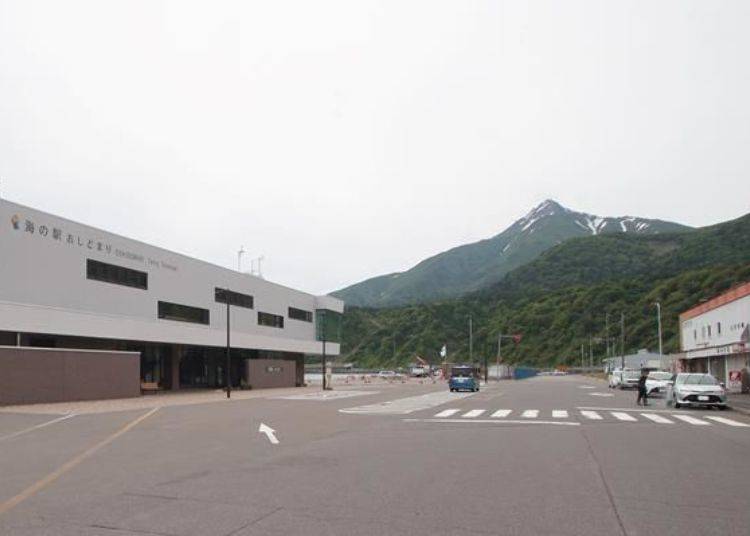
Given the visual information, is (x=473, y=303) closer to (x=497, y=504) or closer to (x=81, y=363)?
(x=81, y=363)

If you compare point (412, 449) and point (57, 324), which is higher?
point (57, 324)

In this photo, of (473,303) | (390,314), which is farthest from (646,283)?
(390,314)

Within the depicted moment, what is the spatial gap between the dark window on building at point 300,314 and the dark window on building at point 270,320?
8.55 ft

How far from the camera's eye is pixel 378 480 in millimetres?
10523

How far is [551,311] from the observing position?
528ft

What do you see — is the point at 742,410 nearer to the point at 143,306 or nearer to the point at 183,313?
the point at 143,306

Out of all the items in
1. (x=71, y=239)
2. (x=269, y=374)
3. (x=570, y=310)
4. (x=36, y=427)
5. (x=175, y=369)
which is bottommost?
(x=36, y=427)

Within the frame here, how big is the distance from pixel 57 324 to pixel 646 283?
5445 inches

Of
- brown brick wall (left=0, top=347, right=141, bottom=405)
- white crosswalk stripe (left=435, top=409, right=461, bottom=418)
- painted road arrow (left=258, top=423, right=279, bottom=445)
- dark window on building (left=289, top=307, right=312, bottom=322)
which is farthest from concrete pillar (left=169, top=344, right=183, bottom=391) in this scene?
painted road arrow (left=258, top=423, right=279, bottom=445)

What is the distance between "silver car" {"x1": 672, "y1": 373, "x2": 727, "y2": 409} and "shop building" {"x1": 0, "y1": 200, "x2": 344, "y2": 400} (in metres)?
25.1

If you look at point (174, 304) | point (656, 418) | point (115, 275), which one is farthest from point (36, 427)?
point (174, 304)

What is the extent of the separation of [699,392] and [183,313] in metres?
34.5

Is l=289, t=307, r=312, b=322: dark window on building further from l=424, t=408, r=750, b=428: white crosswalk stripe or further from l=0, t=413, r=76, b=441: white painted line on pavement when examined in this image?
l=0, t=413, r=76, b=441: white painted line on pavement

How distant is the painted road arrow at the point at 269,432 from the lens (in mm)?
16425
